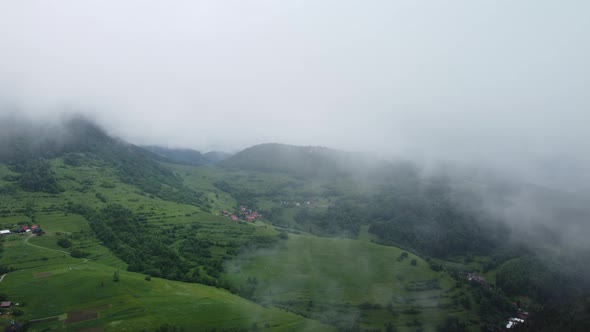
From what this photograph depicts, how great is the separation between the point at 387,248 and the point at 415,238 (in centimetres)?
5040

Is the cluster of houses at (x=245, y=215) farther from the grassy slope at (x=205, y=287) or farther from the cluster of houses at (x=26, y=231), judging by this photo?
the cluster of houses at (x=26, y=231)

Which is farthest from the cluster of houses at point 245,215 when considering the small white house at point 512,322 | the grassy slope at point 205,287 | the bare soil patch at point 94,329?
the small white house at point 512,322

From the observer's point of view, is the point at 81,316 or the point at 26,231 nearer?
the point at 81,316

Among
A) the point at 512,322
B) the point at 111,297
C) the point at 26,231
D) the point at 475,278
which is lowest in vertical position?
the point at 512,322

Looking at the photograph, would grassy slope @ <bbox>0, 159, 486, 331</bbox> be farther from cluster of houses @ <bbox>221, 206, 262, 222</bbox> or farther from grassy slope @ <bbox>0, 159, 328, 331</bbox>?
cluster of houses @ <bbox>221, 206, 262, 222</bbox>

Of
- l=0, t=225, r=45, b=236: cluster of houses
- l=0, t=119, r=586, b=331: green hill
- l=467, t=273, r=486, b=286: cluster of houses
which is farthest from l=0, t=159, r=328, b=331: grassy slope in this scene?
l=467, t=273, r=486, b=286: cluster of houses

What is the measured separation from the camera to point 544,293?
125 m

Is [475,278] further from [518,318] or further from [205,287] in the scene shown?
[205,287]

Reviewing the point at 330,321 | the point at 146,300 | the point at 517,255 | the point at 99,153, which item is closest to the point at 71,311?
the point at 146,300

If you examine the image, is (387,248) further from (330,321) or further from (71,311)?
(71,311)

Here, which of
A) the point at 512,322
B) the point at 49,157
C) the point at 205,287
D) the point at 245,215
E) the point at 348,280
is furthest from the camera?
the point at 245,215

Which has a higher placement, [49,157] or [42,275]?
[49,157]

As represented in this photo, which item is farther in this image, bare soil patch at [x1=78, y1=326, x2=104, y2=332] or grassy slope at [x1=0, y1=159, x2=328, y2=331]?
grassy slope at [x1=0, y1=159, x2=328, y2=331]

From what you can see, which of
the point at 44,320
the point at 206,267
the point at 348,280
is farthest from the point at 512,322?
the point at 44,320
